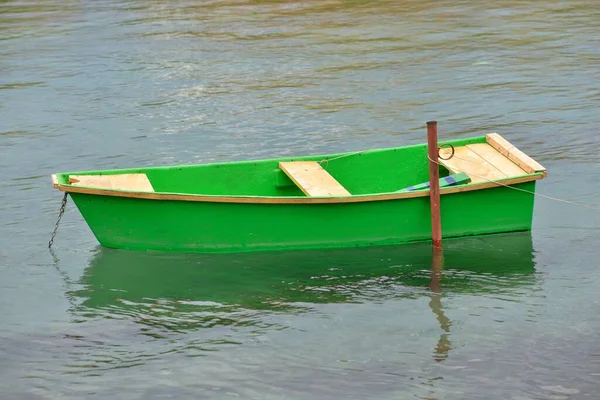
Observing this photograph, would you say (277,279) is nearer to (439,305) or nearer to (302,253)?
(302,253)

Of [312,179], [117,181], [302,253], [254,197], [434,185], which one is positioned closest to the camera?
[254,197]

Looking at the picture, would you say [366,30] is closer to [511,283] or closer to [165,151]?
[165,151]

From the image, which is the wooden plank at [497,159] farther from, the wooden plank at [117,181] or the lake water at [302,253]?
the wooden plank at [117,181]

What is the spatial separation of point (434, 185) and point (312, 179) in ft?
4.38

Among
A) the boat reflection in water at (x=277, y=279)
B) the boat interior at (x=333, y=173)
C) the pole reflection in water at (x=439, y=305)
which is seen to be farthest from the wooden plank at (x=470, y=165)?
the pole reflection in water at (x=439, y=305)

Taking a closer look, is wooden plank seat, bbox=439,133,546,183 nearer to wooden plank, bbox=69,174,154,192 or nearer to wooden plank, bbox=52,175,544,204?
wooden plank, bbox=52,175,544,204

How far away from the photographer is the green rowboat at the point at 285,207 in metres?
10.7

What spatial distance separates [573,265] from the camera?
34.9 feet

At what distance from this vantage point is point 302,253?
11.1m

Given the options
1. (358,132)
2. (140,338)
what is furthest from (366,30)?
(140,338)

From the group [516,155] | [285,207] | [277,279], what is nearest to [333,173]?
[285,207]

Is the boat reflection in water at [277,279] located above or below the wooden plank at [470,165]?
below

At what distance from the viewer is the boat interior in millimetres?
11164

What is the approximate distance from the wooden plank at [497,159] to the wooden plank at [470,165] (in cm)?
5
